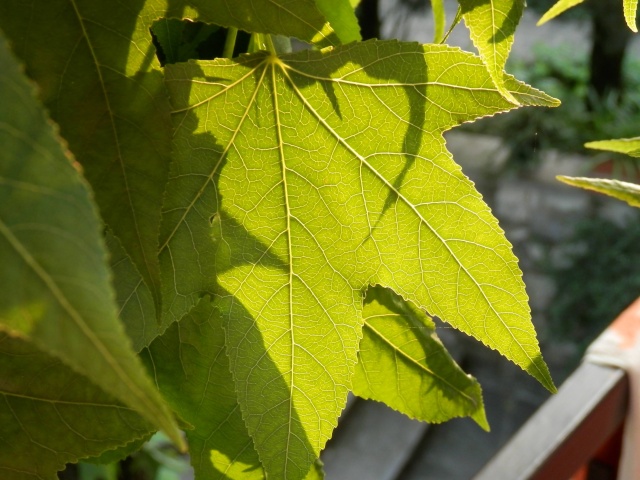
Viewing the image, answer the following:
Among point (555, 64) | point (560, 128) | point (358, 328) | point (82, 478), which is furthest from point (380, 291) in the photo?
point (555, 64)

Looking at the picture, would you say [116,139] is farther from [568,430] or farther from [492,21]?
[568,430]

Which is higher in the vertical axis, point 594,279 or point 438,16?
point 438,16

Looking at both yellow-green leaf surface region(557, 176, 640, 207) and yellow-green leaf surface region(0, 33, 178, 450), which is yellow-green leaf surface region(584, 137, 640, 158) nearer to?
yellow-green leaf surface region(557, 176, 640, 207)

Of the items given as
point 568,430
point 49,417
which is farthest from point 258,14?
point 568,430

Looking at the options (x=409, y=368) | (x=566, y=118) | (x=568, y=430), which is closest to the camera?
(x=409, y=368)

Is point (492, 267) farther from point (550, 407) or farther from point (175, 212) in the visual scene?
point (550, 407)

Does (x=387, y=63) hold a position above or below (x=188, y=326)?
above
